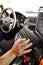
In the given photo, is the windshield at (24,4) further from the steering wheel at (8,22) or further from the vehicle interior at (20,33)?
the steering wheel at (8,22)

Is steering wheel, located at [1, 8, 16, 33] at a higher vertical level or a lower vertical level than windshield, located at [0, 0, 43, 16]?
higher

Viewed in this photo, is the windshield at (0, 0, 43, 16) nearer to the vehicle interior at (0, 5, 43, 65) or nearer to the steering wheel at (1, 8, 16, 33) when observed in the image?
the vehicle interior at (0, 5, 43, 65)

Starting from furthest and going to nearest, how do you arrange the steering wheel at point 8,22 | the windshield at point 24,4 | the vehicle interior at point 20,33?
the windshield at point 24,4 < the steering wheel at point 8,22 < the vehicle interior at point 20,33

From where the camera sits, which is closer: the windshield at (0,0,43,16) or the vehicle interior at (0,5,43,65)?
the vehicle interior at (0,5,43,65)

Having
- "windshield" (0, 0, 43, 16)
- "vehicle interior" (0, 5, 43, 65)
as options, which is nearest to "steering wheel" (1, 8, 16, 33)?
"vehicle interior" (0, 5, 43, 65)

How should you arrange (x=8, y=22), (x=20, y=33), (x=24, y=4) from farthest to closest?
(x=24, y=4) → (x=8, y=22) → (x=20, y=33)

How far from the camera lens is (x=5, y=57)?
213 cm

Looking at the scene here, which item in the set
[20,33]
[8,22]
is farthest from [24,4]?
[20,33]

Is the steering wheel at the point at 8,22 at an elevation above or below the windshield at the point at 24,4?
above

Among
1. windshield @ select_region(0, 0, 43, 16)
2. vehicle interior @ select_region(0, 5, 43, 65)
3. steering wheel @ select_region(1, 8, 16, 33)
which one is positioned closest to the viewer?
vehicle interior @ select_region(0, 5, 43, 65)

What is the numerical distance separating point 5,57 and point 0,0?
3.47 m

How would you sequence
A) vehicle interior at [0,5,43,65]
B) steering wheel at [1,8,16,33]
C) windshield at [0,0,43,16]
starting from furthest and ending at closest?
windshield at [0,0,43,16] → steering wheel at [1,8,16,33] → vehicle interior at [0,5,43,65]

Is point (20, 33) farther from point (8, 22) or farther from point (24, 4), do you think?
point (24, 4)

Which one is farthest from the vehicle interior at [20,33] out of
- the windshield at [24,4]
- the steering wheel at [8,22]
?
the windshield at [24,4]
